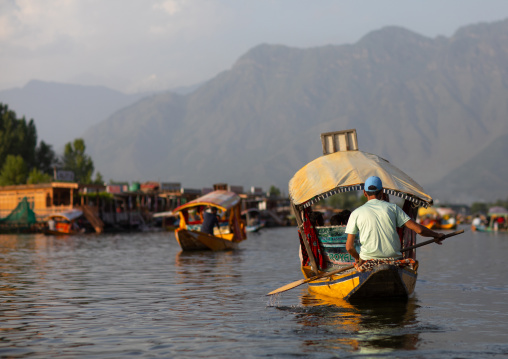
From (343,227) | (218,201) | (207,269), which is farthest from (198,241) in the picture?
(343,227)

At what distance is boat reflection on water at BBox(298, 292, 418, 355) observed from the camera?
9.67 meters

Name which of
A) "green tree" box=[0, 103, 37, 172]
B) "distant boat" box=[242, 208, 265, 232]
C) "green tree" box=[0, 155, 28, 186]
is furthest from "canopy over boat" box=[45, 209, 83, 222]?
"green tree" box=[0, 103, 37, 172]

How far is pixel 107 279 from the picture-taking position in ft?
67.7

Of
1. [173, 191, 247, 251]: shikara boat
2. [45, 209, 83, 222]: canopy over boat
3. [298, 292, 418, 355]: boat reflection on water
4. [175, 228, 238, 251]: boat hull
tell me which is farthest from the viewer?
[45, 209, 83, 222]: canopy over boat

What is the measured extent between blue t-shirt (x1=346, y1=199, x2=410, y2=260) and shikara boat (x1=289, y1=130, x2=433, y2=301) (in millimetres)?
522

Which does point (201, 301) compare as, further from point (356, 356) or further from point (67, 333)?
point (356, 356)

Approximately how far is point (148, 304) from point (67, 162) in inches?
4364

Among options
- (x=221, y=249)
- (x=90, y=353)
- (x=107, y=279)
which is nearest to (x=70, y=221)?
(x=221, y=249)

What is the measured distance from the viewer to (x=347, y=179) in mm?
15039

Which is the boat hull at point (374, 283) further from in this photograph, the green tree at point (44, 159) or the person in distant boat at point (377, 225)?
the green tree at point (44, 159)

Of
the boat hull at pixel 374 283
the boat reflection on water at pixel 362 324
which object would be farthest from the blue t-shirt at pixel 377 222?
the boat reflection on water at pixel 362 324

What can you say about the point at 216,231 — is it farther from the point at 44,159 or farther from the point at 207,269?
the point at 44,159

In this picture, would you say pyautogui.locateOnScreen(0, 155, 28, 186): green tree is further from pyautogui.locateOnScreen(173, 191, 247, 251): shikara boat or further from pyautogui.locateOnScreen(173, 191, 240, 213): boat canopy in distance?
pyautogui.locateOnScreen(173, 191, 240, 213): boat canopy in distance

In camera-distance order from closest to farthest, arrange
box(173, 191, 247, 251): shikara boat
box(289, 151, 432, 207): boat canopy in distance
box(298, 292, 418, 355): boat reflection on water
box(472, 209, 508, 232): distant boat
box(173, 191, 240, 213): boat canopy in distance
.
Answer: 1. box(298, 292, 418, 355): boat reflection on water
2. box(289, 151, 432, 207): boat canopy in distance
3. box(173, 191, 247, 251): shikara boat
4. box(173, 191, 240, 213): boat canopy in distance
5. box(472, 209, 508, 232): distant boat
